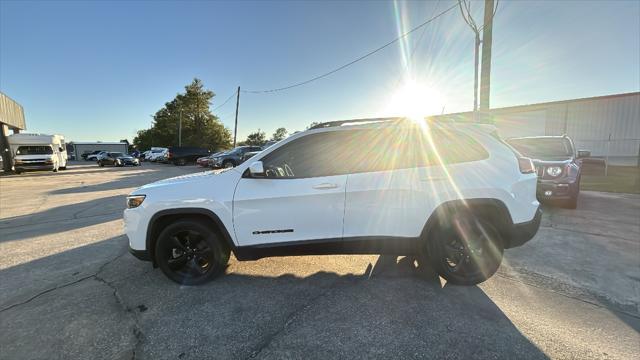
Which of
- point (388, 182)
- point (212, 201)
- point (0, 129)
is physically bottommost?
point (212, 201)

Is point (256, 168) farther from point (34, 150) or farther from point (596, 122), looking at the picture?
point (596, 122)

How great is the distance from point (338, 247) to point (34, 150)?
2527cm

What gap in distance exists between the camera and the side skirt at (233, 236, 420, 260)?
2.97 meters

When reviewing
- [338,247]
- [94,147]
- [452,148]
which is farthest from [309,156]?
[94,147]

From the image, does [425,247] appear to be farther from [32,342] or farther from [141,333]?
[32,342]

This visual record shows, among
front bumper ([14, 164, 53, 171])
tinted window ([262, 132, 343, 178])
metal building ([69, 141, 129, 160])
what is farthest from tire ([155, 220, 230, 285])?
metal building ([69, 141, 129, 160])

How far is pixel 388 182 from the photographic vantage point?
2885 mm

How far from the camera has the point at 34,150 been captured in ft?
61.1

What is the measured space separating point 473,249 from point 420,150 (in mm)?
1266

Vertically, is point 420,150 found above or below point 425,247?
above

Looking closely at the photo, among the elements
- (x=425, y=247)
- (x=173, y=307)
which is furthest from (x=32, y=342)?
(x=425, y=247)

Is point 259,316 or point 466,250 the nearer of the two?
point 259,316

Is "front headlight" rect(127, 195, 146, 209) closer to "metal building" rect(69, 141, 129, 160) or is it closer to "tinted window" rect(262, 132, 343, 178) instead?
"tinted window" rect(262, 132, 343, 178)

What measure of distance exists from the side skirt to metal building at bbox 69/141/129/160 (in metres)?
66.3
